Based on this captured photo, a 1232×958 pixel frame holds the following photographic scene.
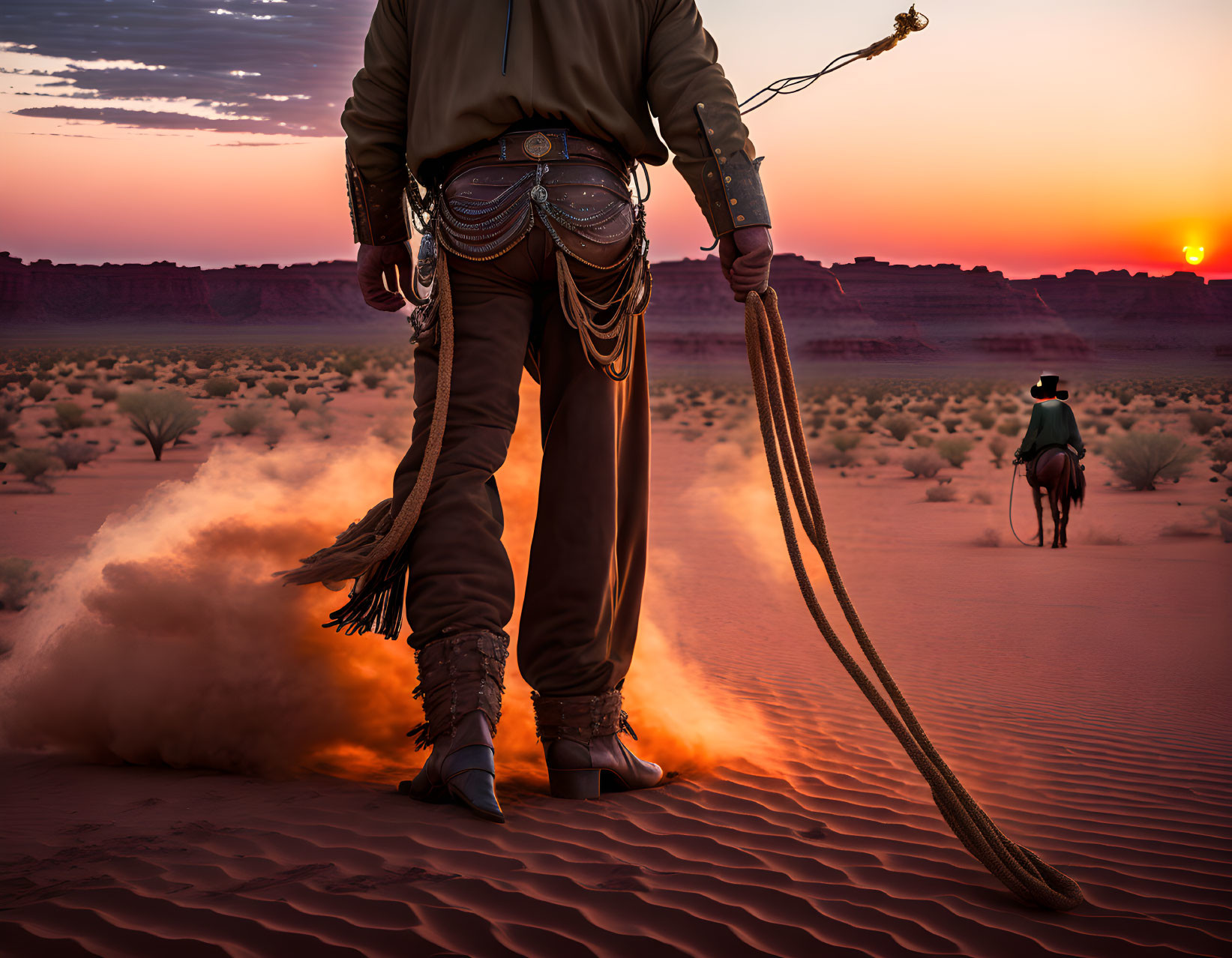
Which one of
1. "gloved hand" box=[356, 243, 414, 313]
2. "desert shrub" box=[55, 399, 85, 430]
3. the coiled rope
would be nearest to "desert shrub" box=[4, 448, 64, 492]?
"desert shrub" box=[55, 399, 85, 430]

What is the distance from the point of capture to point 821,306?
100250 mm

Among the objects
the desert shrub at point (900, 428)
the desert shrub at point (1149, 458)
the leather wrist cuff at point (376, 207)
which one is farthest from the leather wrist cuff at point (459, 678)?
the desert shrub at point (900, 428)

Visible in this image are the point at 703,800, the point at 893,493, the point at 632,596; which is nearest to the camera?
the point at 703,800

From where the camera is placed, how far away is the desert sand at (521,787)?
7.35 ft

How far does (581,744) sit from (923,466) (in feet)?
55.0

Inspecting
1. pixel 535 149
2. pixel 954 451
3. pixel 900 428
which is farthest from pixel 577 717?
pixel 900 428

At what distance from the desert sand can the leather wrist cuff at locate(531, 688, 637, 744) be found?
21cm

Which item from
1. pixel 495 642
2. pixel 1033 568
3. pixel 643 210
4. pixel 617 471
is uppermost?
pixel 643 210

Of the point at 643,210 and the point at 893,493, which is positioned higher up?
the point at 643,210

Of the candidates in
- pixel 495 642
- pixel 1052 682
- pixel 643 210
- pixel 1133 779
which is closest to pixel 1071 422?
pixel 1052 682

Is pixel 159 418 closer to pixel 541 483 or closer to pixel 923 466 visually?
pixel 923 466

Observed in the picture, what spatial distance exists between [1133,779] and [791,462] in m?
2.11

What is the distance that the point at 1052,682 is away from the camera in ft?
19.2

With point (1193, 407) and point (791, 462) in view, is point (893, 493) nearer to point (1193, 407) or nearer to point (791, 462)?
point (791, 462)
